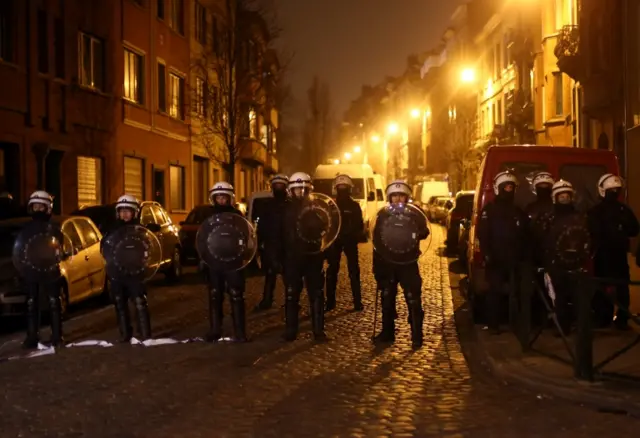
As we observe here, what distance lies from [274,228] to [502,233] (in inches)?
112

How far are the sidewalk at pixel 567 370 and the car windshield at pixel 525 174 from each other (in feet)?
7.21

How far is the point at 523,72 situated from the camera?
46.5 m

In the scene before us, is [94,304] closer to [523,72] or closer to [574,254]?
[574,254]

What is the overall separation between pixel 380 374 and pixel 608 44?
64.9ft

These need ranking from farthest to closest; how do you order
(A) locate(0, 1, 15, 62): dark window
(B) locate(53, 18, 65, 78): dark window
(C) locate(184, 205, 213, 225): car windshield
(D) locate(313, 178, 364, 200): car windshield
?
(D) locate(313, 178, 364, 200): car windshield < (B) locate(53, 18, 65, 78): dark window < (C) locate(184, 205, 213, 225): car windshield < (A) locate(0, 1, 15, 62): dark window

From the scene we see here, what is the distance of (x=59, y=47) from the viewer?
24.3m

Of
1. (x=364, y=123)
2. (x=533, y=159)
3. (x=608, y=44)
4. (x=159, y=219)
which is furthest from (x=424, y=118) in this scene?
(x=533, y=159)

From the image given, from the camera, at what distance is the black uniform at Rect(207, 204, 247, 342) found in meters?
10.6

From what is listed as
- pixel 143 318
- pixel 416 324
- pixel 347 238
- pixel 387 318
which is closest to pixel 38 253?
pixel 143 318

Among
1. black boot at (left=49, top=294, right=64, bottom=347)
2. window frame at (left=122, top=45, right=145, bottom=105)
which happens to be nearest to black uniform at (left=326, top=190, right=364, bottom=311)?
black boot at (left=49, top=294, right=64, bottom=347)

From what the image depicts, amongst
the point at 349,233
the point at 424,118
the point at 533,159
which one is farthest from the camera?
the point at 424,118

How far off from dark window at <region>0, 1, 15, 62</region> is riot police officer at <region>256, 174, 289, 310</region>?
11.5 meters

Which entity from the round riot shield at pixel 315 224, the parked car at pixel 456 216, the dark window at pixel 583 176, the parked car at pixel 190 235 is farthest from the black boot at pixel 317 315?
the parked car at pixel 456 216

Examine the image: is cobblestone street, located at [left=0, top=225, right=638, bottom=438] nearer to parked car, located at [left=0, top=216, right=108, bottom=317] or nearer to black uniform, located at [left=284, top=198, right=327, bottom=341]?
black uniform, located at [left=284, top=198, right=327, bottom=341]
